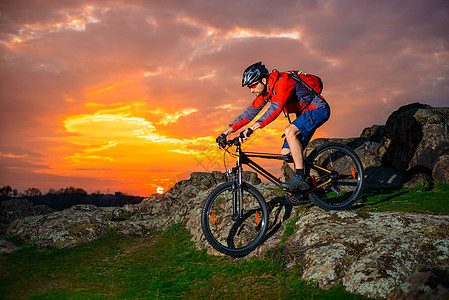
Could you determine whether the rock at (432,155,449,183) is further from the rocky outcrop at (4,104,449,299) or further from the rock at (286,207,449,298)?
the rock at (286,207,449,298)

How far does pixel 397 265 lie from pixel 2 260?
29.9 ft

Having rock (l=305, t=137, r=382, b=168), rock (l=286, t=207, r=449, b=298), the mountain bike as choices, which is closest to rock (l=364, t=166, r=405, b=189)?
rock (l=305, t=137, r=382, b=168)

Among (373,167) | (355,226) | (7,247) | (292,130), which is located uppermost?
(292,130)

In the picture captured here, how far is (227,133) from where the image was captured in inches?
300

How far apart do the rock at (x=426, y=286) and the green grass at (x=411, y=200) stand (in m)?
3.88

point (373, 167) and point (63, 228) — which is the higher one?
point (373, 167)

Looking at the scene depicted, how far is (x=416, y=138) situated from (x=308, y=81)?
7.23 meters

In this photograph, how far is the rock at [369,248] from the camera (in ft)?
17.7

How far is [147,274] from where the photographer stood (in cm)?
714

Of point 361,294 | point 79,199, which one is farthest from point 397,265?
point 79,199

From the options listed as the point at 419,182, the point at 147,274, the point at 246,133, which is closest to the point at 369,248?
the point at 246,133

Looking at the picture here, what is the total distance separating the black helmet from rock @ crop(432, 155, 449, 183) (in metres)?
8.06

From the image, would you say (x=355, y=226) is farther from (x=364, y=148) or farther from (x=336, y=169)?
(x=364, y=148)

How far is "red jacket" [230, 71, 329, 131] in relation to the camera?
7.09m
